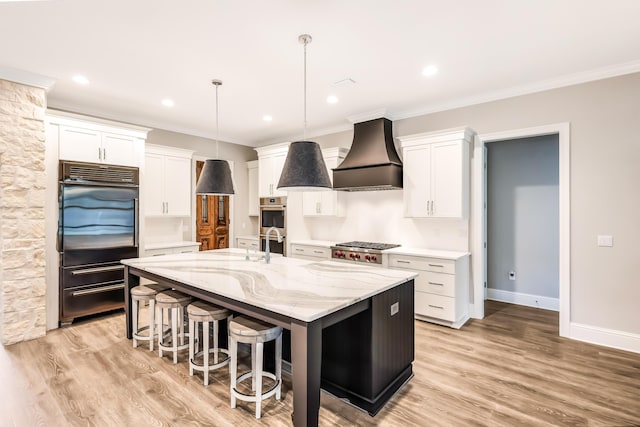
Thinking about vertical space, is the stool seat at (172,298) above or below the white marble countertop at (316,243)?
below

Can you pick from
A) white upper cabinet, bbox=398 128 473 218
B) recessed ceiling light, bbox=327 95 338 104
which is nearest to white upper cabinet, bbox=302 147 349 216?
recessed ceiling light, bbox=327 95 338 104

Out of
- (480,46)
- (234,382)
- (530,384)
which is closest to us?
(234,382)

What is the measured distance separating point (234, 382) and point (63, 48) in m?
3.24

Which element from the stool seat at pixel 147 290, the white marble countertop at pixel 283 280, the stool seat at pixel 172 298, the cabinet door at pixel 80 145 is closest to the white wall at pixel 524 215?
the white marble countertop at pixel 283 280

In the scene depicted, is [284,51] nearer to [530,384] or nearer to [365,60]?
[365,60]

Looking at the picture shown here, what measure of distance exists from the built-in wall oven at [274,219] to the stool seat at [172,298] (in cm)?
281

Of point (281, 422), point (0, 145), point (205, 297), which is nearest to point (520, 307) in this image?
point (281, 422)

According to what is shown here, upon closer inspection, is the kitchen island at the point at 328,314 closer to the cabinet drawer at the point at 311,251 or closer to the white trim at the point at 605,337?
the cabinet drawer at the point at 311,251

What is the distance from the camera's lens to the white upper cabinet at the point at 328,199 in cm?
509

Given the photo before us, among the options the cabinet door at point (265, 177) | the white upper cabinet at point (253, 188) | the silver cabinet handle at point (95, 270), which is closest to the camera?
the silver cabinet handle at point (95, 270)

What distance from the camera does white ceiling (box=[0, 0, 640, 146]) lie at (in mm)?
2326

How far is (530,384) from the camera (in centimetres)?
259

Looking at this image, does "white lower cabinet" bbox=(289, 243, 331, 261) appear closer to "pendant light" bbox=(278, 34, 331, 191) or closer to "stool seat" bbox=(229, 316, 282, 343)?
"pendant light" bbox=(278, 34, 331, 191)

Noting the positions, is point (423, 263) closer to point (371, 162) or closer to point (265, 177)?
point (371, 162)
